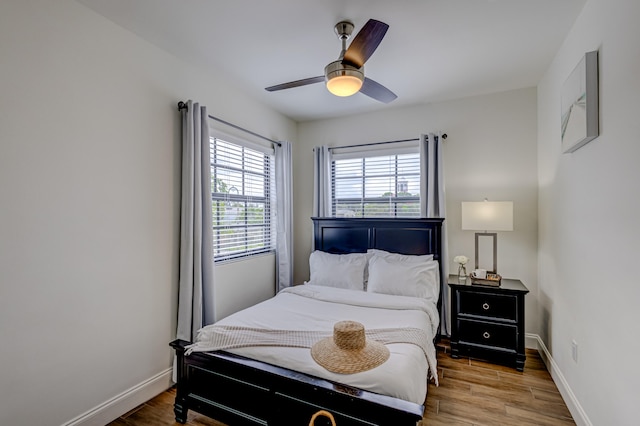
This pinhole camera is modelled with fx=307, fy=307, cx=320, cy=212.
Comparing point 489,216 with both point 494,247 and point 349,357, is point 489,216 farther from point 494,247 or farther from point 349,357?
point 349,357

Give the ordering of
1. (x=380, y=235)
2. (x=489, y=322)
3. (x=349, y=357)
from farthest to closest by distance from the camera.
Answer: (x=380, y=235) → (x=489, y=322) → (x=349, y=357)

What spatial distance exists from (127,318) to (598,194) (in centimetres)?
325

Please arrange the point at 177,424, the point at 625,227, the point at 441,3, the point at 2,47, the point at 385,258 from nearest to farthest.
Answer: the point at 625,227, the point at 2,47, the point at 441,3, the point at 177,424, the point at 385,258

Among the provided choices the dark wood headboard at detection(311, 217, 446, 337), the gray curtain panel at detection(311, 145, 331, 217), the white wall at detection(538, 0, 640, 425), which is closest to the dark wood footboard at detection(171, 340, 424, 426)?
the white wall at detection(538, 0, 640, 425)

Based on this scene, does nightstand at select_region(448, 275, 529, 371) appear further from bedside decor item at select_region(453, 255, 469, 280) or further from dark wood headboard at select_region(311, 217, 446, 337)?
dark wood headboard at select_region(311, 217, 446, 337)

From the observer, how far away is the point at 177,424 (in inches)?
82.9

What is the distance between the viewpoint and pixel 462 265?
3338mm

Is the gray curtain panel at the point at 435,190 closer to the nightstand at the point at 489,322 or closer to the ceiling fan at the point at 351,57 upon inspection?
the nightstand at the point at 489,322

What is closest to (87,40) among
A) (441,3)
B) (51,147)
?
(51,147)

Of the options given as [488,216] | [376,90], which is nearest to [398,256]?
[488,216]

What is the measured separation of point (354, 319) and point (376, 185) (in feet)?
6.63

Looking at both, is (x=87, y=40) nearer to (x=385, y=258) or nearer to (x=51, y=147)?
(x=51, y=147)

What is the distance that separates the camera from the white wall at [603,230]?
1.47 meters

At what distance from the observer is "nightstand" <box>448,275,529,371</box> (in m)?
2.84
